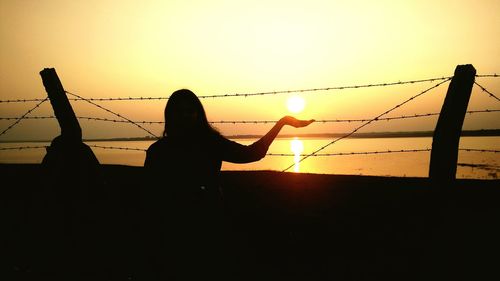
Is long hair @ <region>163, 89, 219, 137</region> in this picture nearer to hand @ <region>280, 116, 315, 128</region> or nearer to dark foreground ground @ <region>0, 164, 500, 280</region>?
hand @ <region>280, 116, 315, 128</region>

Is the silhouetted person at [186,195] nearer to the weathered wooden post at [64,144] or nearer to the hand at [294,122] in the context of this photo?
the hand at [294,122]

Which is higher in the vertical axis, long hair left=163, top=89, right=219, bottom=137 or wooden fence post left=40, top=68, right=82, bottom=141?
wooden fence post left=40, top=68, right=82, bottom=141

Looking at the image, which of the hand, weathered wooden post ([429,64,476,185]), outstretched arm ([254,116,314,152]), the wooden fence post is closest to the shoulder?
outstretched arm ([254,116,314,152])

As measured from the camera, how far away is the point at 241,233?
14.7 ft

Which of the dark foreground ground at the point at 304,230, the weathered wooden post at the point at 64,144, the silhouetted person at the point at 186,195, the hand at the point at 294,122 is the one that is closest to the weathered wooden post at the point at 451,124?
the dark foreground ground at the point at 304,230

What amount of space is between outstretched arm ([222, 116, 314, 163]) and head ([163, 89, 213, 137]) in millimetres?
229

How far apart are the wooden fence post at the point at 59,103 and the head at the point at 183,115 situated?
113 inches

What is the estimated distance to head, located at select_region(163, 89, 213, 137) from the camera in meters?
2.60

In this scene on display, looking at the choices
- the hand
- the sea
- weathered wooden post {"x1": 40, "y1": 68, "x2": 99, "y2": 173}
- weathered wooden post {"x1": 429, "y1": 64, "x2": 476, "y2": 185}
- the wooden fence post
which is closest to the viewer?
the hand

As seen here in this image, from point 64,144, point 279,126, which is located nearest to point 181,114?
point 279,126

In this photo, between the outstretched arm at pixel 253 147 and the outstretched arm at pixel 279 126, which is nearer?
the outstretched arm at pixel 253 147

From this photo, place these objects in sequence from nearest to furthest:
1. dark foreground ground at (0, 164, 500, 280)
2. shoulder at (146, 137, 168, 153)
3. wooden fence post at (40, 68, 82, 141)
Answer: shoulder at (146, 137, 168, 153)
dark foreground ground at (0, 164, 500, 280)
wooden fence post at (40, 68, 82, 141)

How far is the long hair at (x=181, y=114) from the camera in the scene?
8.54 ft

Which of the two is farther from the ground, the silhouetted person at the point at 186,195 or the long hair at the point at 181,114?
the long hair at the point at 181,114
